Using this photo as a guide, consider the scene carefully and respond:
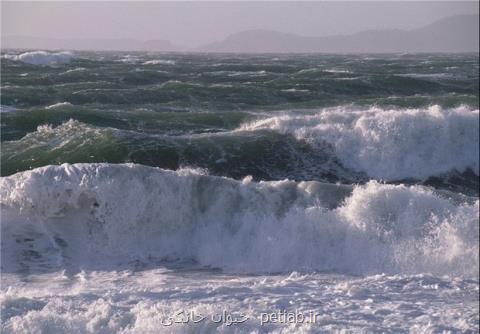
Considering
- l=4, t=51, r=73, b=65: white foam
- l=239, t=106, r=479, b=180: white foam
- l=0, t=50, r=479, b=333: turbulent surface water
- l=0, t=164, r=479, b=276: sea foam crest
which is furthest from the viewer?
l=4, t=51, r=73, b=65: white foam

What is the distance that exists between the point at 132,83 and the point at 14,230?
21.6m

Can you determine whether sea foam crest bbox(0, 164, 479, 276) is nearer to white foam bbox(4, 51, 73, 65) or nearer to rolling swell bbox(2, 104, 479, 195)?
rolling swell bbox(2, 104, 479, 195)

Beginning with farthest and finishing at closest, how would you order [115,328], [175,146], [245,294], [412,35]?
[412,35] < [175,146] < [245,294] < [115,328]

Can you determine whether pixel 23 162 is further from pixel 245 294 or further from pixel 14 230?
pixel 245 294

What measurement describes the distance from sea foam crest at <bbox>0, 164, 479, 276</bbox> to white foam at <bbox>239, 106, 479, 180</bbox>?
452cm

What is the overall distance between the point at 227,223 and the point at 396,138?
22.9 ft

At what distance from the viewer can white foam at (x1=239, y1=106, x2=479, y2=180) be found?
13906 millimetres

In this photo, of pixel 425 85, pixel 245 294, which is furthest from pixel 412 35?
pixel 245 294

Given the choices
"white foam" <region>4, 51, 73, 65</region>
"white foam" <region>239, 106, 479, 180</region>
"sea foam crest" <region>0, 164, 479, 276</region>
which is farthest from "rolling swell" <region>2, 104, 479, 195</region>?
"white foam" <region>4, 51, 73, 65</region>

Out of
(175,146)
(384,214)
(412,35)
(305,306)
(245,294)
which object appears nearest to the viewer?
(305,306)

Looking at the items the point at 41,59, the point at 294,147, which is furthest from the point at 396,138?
the point at 41,59

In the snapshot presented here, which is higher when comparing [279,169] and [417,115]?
[417,115]

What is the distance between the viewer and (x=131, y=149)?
43.0 feet

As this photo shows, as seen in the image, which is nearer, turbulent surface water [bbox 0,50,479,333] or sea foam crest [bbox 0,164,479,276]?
turbulent surface water [bbox 0,50,479,333]
